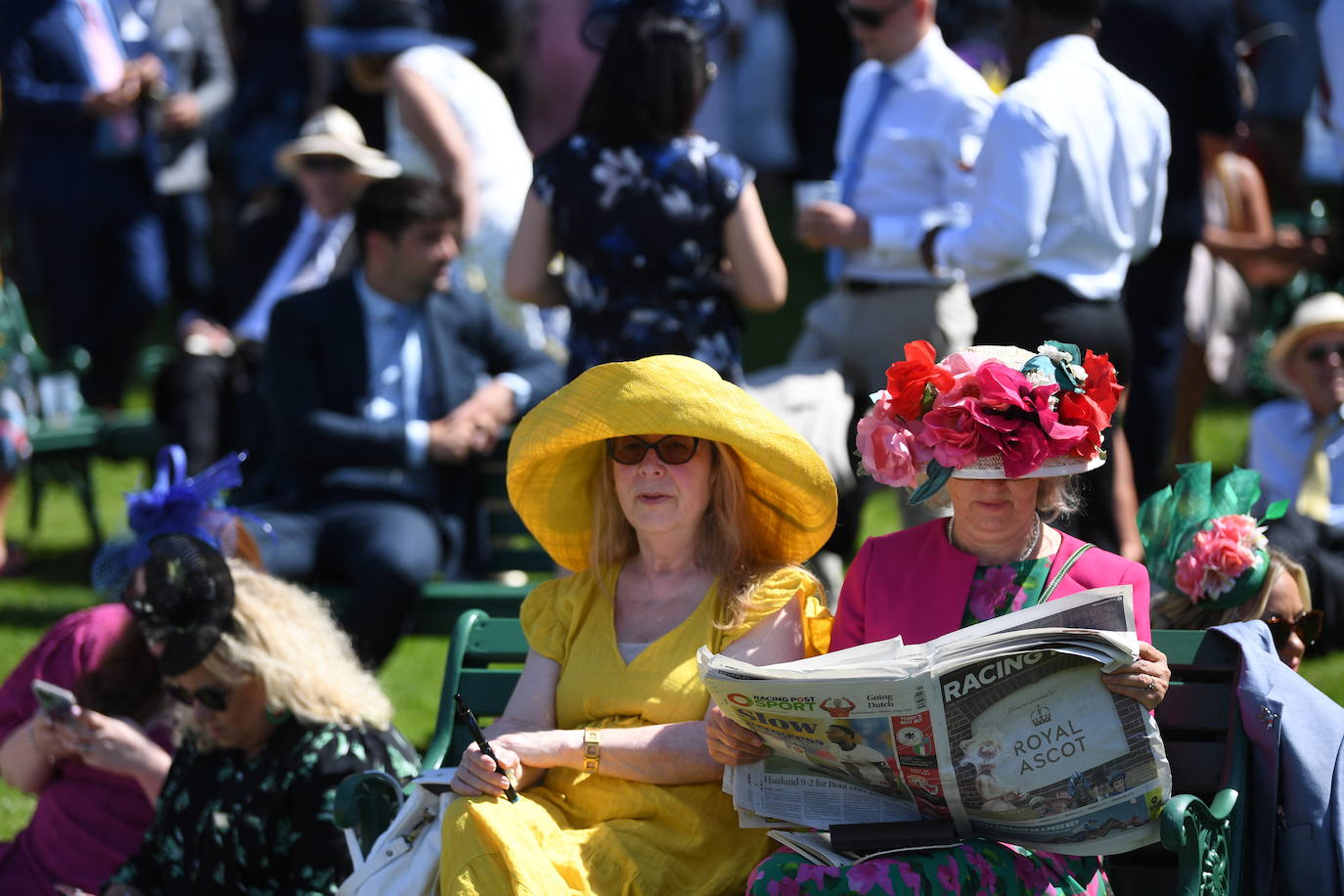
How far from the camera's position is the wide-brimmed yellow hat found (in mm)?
3465

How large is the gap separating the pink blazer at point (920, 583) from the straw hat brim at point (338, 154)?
4.19 metres

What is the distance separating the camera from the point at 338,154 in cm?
715

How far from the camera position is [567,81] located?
1073 centimetres

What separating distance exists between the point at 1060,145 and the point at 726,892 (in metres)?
2.39

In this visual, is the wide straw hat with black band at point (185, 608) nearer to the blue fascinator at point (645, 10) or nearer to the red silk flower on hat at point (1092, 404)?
the red silk flower on hat at point (1092, 404)

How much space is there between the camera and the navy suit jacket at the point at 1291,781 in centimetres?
319

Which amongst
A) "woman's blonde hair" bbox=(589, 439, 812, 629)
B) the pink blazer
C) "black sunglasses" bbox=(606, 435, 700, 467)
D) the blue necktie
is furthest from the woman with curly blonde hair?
the blue necktie

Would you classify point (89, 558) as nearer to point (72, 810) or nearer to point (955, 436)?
point (72, 810)

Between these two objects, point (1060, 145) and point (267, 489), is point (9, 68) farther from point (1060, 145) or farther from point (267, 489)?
point (1060, 145)

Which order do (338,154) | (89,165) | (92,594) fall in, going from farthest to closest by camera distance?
(89,165) → (92,594) → (338,154)

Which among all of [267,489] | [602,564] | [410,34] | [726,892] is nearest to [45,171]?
[410,34]

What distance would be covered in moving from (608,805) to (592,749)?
122 millimetres

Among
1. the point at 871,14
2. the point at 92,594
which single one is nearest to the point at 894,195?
the point at 871,14

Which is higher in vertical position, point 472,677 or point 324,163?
point 472,677
